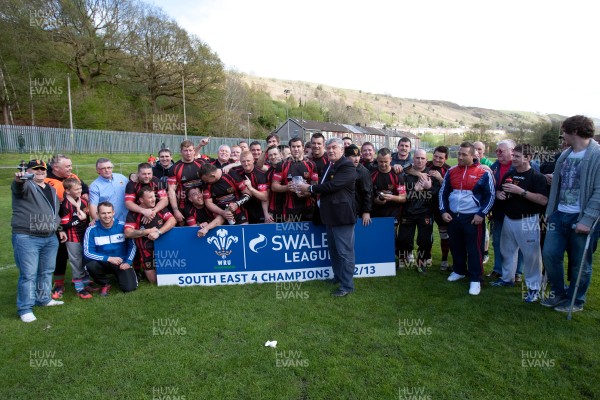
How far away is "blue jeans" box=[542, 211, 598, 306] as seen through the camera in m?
4.41

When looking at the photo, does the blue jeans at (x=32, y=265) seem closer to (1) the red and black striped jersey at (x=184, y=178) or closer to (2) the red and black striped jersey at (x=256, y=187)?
(1) the red and black striped jersey at (x=184, y=178)

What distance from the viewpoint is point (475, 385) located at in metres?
3.30

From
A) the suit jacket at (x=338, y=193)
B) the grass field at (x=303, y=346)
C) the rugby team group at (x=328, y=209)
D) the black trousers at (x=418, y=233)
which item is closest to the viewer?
the grass field at (x=303, y=346)

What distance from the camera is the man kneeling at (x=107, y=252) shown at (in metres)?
5.50

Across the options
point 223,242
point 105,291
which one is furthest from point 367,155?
point 105,291

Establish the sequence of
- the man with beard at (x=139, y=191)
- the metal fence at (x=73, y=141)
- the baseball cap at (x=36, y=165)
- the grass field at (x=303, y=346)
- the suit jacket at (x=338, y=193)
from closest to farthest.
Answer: the grass field at (x=303, y=346)
the baseball cap at (x=36, y=165)
the suit jacket at (x=338, y=193)
the man with beard at (x=139, y=191)
the metal fence at (x=73, y=141)

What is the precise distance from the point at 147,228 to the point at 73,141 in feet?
85.1

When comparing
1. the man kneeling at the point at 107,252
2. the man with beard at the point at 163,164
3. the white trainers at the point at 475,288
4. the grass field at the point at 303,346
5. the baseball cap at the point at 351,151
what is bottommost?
the grass field at the point at 303,346

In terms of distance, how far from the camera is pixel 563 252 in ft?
15.1

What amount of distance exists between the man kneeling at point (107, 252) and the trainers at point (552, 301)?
19.8 ft

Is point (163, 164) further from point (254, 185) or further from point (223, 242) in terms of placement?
point (223, 242)

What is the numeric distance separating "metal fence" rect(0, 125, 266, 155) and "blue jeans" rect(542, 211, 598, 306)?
76.7 feet

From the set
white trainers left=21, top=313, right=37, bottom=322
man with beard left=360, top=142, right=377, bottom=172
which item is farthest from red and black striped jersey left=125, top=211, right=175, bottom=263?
man with beard left=360, top=142, right=377, bottom=172

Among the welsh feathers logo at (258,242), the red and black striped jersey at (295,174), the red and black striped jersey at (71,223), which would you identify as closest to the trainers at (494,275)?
the red and black striped jersey at (295,174)
